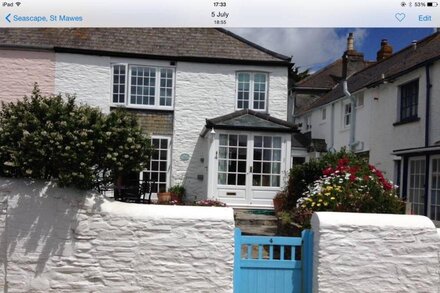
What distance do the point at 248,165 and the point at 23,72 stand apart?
308 inches

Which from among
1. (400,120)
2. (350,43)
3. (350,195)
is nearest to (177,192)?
(400,120)

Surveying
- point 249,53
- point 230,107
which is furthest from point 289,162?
point 249,53

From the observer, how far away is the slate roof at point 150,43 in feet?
Result: 50.0

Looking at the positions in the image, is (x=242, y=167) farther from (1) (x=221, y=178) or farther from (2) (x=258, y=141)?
(2) (x=258, y=141)

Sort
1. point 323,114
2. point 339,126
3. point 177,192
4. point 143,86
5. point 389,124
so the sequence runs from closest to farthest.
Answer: point 177,192 < point 143,86 < point 389,124 < point 339,126 < point 323,114

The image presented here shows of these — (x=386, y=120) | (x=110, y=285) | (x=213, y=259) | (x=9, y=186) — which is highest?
(x=386, y=120)

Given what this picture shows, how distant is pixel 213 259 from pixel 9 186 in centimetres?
246

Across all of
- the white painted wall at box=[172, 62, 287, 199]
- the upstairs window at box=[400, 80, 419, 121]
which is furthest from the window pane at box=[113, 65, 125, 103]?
the upstairs window at box=[400, 80, 419, 121]

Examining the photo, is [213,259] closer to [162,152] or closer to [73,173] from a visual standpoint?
[73,173]

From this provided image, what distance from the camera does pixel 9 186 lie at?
5.33 meters

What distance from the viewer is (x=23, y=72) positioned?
1509cm

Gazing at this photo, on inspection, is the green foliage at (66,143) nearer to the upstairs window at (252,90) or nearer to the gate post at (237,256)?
the gate post at (237,256)

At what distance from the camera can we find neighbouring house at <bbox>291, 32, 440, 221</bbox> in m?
13.1

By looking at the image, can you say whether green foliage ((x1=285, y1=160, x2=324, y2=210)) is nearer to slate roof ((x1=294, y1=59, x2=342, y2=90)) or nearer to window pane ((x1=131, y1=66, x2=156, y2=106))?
window pane ((x1=131, y1=66, x2=156, y2=106))
